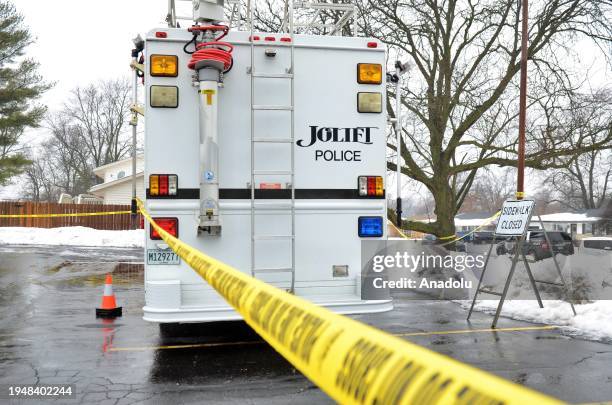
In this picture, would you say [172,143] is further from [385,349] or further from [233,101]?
[385,349]

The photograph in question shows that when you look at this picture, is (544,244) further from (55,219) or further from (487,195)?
(487,195)

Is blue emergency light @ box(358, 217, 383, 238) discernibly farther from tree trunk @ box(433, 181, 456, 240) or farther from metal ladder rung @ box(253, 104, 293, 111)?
tree trunk @ box(433, 181, 456, 240)

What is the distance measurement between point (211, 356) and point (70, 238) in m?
25.4

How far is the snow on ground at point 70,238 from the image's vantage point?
2806 cm

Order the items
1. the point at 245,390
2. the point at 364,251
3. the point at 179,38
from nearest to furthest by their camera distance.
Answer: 1. the point at 245,390
2. the point at 179,38
3. the point at 364,251

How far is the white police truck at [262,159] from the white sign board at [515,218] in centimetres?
261

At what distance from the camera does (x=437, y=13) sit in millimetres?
18250

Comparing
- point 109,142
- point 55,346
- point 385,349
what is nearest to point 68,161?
point 109,142

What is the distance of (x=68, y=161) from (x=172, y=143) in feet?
215

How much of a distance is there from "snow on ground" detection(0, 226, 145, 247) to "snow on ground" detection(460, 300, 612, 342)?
21.8 m

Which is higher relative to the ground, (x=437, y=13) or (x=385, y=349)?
(x=437, y=13)

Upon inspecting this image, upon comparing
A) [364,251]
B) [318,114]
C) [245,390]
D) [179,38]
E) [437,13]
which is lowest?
[245,390]

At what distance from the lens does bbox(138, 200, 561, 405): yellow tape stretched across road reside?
1.13 m

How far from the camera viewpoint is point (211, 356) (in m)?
5.88
